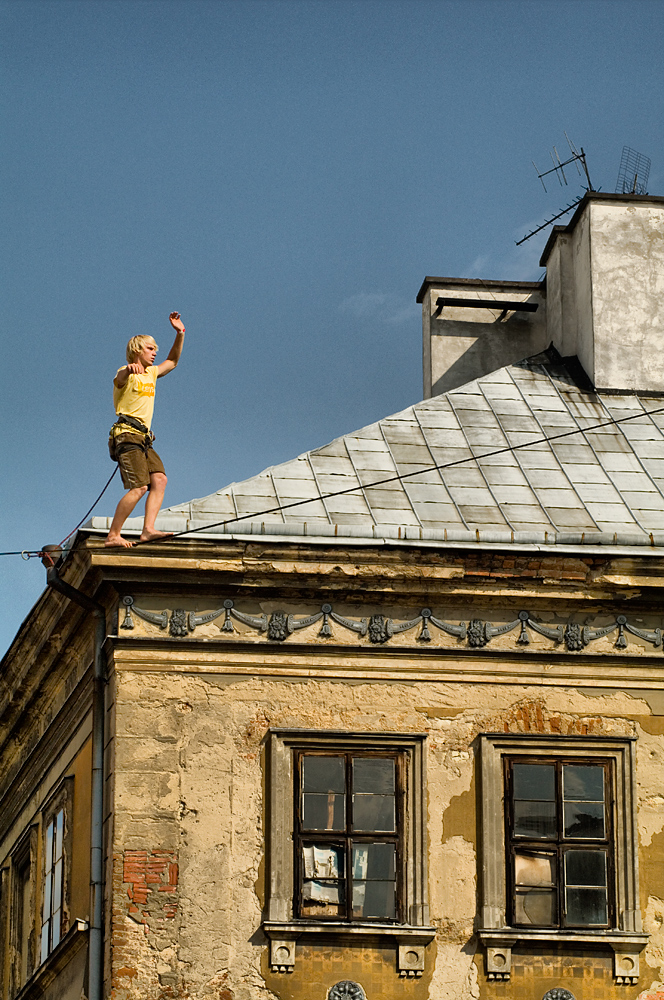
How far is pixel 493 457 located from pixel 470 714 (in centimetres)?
274

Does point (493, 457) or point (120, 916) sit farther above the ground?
point (493, 457)

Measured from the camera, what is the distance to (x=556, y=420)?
17.1 meters

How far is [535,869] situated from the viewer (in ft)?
46.7

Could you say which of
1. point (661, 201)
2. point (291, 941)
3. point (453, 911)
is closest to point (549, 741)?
point (453, 911)

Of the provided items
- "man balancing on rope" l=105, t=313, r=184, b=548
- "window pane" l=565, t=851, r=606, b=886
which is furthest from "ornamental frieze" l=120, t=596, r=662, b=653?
"window pane" l=565, t=851, r=606, b=886

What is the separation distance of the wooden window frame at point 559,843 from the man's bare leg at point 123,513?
3.49m

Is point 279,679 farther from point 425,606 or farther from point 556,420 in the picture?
point 556,420

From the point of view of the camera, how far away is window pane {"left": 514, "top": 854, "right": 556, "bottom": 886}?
1421cm

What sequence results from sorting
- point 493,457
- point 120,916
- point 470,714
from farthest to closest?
point 493,457, point 470,714, point 120,916

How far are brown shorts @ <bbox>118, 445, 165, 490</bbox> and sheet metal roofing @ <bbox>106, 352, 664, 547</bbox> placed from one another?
23.1 inches

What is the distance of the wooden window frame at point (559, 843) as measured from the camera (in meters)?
14.1

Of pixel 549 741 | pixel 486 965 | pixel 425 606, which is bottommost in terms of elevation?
pixel 486 965

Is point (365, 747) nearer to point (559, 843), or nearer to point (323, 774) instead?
point (323, 774)

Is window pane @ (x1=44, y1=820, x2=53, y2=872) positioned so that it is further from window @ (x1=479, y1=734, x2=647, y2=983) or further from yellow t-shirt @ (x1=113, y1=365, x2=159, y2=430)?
yellow t-shirt @ (x1=113, y1=365, x2=159, y2=430)
